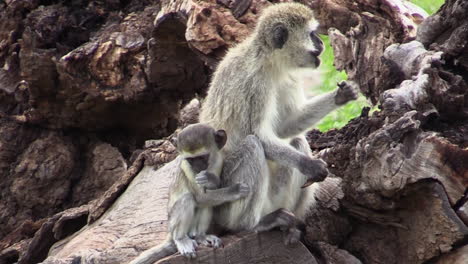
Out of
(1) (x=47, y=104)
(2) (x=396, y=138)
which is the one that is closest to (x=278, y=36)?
(2) (x=396, y=138)

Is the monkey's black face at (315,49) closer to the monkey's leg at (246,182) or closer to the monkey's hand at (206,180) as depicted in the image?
the monkey's leg at (246,182)

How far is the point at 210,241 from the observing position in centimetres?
567

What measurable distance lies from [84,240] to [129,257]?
2.77ft

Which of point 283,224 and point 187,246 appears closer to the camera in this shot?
point 187,246

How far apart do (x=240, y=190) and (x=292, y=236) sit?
556mm

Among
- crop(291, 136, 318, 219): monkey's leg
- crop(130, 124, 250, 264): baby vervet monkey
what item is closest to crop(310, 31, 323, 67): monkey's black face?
crop(291, 136, 318, 219): monkey's leg

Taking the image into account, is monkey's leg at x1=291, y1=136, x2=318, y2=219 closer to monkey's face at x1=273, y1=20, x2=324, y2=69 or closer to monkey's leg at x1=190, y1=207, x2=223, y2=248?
monkey's leg at x1=190, y1=207, x2=223, y2=248

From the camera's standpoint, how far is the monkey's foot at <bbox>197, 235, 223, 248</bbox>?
5.62 meters

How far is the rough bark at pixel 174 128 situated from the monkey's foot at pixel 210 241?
0.06 metres

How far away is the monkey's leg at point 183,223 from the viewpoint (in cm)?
559

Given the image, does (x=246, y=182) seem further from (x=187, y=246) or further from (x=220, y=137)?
(x=187, y=246)

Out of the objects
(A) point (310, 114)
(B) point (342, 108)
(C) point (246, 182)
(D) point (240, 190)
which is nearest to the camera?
(D) point (240, 190)

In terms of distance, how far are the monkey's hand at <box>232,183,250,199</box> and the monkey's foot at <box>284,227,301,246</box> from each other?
46cm

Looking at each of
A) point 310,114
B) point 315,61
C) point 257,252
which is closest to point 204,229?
point 257,252
